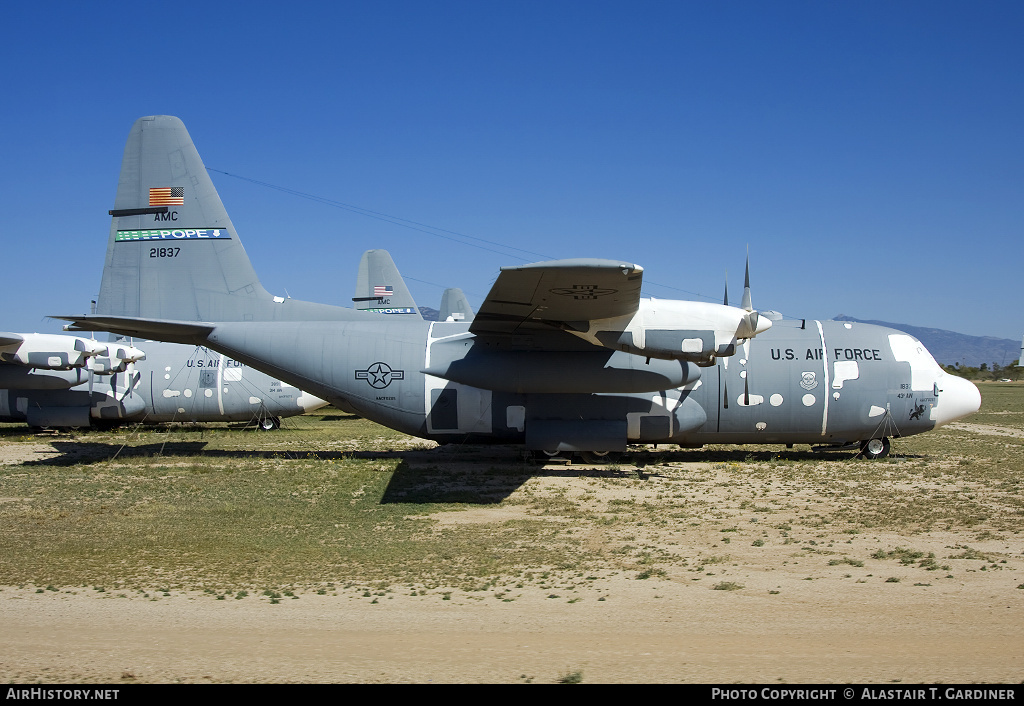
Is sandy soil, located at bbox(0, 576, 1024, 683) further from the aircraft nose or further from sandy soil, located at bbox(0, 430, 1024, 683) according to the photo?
the aircraft nose

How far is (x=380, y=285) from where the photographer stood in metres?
32.4

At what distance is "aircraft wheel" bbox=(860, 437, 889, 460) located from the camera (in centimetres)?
1795

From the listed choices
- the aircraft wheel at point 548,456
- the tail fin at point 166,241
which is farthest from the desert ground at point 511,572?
the tail fin at point 166,241

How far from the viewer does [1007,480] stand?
15.1 meters

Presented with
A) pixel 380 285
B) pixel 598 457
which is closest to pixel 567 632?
pixel 598 457

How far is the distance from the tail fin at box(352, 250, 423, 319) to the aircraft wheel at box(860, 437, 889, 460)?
64.1ft

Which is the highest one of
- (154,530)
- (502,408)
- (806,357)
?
(806,357)

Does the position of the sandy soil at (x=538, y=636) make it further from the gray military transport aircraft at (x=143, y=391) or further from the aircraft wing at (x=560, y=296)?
the gray military transport aircraft at (x=143, y=391)

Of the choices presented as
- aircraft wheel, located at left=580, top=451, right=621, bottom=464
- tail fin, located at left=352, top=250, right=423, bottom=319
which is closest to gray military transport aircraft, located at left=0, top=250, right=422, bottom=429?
tail fin, located at left=352, top=250, right=423, bottom=319

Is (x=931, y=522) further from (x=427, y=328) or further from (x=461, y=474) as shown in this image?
(x=427, y=328)

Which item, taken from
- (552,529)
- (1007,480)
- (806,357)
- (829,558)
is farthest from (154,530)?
(1007,480)

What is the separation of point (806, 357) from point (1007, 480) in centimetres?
458

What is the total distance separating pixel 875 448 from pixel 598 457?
22.4ft

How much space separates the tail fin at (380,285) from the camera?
1273 inches
